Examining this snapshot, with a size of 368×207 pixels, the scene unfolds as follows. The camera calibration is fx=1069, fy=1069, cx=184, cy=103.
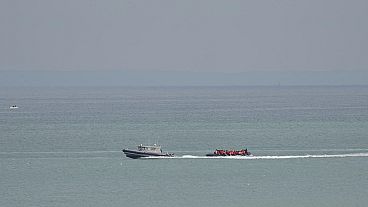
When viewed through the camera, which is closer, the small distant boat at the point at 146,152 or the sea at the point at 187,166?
the sea at the point at 187,166

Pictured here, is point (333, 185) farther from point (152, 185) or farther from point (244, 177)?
point (152, 185)

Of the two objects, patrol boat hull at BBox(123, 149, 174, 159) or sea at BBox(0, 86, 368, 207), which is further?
patrol boat hull at BBox(123, 149, 174, 159)

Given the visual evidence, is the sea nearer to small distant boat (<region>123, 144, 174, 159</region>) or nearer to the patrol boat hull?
the patrol boat hull

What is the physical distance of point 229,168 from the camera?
94.3 m

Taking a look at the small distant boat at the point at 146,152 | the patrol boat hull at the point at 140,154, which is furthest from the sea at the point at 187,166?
the small distant boat at the point at 146,152

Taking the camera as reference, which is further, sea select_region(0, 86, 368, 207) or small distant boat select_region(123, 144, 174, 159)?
small distant boat select_region(123, 144, 174, 159)

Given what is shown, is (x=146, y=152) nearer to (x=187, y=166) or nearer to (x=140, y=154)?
(x=140, y=154)

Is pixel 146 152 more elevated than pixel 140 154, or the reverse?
pixel 146 152

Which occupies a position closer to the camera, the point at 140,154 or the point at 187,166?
the point at 187,166

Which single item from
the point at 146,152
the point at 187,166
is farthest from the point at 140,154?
the point at 187,166

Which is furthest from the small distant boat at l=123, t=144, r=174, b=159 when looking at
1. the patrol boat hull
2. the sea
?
the sea

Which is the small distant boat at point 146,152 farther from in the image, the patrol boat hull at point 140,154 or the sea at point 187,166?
the sea at point 187,166

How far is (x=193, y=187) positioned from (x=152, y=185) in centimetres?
357

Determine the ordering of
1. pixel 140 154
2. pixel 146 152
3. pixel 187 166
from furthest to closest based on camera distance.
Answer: pixel 146 152, pixel 140 154, pixel 187 166
